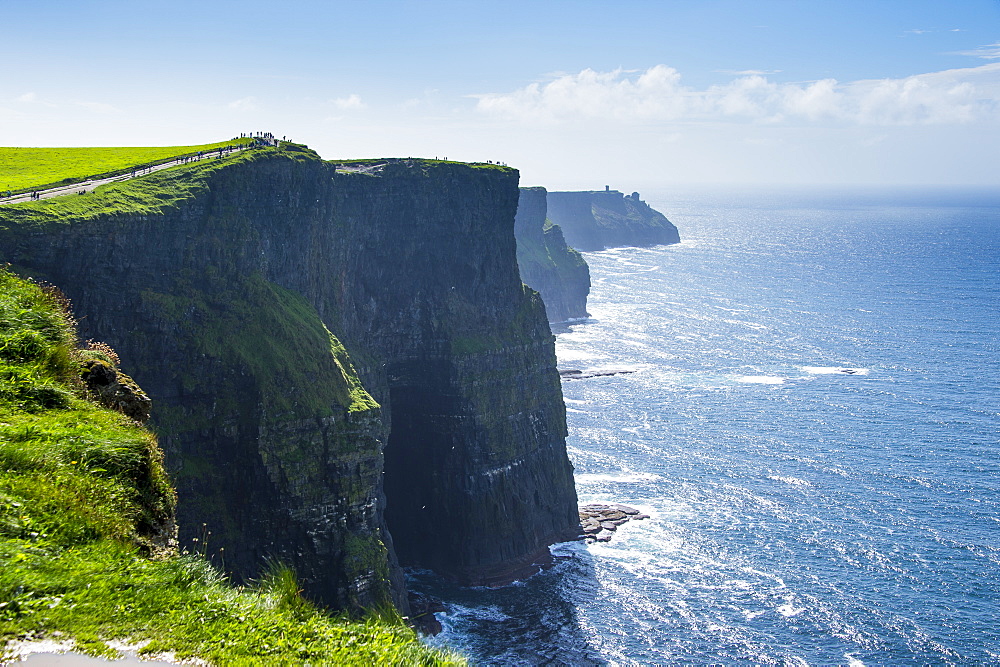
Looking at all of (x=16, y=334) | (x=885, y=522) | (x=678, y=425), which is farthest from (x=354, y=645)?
(x=678, y=425)

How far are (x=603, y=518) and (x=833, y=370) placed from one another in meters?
90.8

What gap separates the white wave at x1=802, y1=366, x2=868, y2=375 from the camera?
171 meters

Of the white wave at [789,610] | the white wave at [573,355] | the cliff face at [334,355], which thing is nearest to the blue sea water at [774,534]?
the white wave at [789,610]

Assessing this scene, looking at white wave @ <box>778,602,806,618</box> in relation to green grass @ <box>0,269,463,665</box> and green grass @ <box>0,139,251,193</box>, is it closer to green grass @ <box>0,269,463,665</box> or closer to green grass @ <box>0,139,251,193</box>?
green grass @ <box>0,269,463,665</box>

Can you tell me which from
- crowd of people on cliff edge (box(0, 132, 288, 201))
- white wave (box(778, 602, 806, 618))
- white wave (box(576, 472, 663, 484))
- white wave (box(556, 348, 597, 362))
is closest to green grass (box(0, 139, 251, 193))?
crowd of people on cliff edge (box(0, 132, 288, 201))

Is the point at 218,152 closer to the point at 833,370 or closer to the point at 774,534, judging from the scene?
the point at 774,534

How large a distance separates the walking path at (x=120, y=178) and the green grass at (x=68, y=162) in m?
1.07

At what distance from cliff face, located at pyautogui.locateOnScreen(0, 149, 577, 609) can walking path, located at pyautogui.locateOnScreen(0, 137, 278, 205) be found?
387 centimetres

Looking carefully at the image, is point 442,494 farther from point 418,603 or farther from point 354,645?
point 354,645

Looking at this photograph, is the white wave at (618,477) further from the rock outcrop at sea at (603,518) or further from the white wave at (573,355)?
the white wave at (573,355)

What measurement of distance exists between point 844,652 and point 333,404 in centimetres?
5011

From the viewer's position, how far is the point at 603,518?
105 meters

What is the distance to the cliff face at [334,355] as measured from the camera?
63.4 m

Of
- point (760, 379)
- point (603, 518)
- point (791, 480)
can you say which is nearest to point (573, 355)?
point (760, 379)
